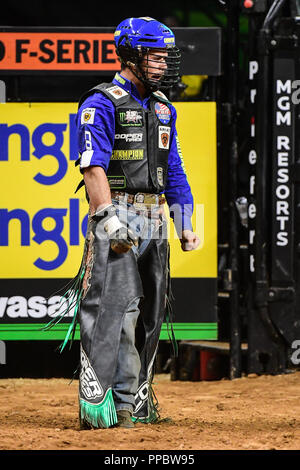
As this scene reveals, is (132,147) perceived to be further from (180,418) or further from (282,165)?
(282,165)

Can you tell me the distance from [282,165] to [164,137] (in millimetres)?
2552

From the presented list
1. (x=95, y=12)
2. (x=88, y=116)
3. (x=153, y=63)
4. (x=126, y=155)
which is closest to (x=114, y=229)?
(x=126, y=155)

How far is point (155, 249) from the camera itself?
5648 mm

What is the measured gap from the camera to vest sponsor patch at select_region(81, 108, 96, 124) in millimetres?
5395

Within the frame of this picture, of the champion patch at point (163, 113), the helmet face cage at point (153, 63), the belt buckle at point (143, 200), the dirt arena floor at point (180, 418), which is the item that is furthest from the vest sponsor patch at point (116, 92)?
the dirt arena floor at point (180, 418)

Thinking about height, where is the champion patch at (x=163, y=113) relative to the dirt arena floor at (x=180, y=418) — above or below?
above

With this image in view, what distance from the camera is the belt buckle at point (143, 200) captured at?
557 centimetres

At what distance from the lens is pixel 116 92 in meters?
5.54

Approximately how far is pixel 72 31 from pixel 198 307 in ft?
7.98

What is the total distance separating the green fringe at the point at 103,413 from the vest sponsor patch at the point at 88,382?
0.05m

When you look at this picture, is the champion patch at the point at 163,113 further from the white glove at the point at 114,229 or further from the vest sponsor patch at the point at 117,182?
the white glove at the point at 114,229

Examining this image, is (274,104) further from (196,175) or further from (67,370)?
(67,370)
